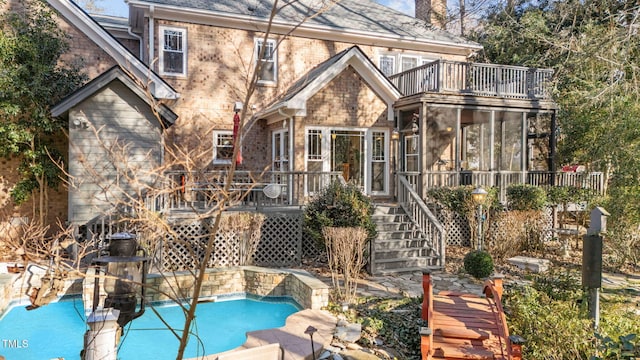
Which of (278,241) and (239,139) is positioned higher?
(239,139)

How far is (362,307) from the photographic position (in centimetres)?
722

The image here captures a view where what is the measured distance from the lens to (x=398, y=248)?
1007 cm

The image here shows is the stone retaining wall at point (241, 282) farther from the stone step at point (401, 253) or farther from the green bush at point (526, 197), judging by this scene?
the green bush at point (526, 197)

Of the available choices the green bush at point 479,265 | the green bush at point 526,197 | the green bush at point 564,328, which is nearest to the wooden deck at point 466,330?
the green bush at point 564,328

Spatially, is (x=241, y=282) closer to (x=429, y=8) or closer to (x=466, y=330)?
(x=466, y=330)

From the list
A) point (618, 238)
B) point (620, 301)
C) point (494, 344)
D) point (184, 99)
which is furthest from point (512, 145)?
point (494, 344)

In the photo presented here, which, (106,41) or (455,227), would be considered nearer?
(106,41)

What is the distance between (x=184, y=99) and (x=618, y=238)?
12.6m

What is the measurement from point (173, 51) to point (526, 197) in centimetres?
1187

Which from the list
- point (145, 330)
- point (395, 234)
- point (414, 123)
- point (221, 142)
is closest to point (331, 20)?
point (414, 123)

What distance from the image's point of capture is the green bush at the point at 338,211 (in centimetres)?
897

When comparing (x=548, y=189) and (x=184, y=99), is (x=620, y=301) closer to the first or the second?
(x=548, y=189)

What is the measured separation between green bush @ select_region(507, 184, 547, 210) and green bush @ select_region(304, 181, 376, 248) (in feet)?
18.3

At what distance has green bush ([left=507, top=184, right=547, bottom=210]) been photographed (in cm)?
1203
